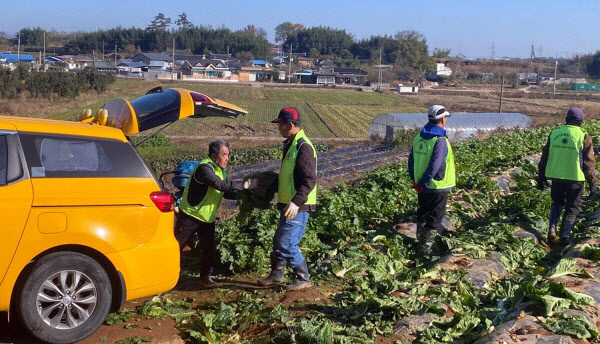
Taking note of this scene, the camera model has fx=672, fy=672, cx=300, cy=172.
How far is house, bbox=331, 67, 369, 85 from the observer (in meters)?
107

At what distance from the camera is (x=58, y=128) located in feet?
17.5

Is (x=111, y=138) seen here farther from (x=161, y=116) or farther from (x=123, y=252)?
(x=161, y=116)

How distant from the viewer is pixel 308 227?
8500 millimetres

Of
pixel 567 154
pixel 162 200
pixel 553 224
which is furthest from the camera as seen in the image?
pixel 553 224

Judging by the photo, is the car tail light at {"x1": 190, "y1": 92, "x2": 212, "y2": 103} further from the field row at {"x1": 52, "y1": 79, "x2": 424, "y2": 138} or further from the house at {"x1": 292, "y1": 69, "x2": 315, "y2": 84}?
the house at {"x1": 292, "y1": 69, "x2": 315, "y2": 84}

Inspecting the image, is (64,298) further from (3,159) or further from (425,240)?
(425,240)

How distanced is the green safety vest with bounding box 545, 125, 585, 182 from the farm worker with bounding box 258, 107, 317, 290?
4561mm

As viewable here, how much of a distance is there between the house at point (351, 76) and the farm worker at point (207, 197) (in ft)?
332

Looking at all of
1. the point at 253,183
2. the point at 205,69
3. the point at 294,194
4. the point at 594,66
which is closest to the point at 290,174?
the point at 294,194

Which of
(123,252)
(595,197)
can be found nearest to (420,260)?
(123,252)

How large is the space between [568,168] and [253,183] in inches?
197

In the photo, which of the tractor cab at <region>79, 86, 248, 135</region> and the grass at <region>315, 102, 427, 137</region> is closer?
the tractor cab at <region>79, 86, 248, 135</region>

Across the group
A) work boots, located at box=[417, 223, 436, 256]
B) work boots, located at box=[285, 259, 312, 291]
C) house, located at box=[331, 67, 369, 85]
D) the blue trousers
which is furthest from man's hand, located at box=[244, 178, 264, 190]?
house, located at box=[331, 67, 369, 85]

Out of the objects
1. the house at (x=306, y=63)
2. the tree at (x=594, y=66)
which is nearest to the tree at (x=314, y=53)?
the house at (x=306, y=63)
